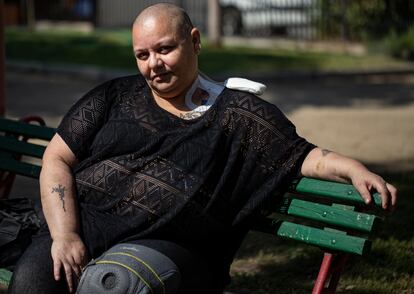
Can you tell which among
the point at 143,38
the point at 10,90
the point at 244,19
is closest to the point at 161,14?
the point at 143,38

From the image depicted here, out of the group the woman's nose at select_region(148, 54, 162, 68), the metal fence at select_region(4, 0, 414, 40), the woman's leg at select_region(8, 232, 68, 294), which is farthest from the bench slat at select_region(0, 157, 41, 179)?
the metal fence at select_region(4, 0, 414, 40)

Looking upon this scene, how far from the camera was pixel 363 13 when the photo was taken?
18125mm

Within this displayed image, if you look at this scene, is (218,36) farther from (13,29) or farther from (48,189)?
(48,189)

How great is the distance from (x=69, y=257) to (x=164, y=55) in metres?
0.78

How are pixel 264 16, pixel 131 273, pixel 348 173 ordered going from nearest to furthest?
pixel 131 273
pixel 348 173
pixel 264 16

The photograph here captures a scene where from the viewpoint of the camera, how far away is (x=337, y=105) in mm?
11016

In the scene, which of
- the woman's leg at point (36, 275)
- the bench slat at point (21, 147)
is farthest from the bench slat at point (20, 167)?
the woman's leg at point (36, 275)

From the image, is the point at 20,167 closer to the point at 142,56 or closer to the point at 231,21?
the point at 142,56

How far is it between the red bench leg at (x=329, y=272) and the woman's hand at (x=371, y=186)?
0.25 m

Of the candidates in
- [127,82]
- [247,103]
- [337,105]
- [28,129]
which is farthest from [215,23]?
[247,103]

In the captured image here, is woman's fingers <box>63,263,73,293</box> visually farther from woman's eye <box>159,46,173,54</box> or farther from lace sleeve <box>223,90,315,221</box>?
woman's eye <box>159,46,173,54</box>

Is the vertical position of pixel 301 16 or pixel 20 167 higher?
pixel 20 167

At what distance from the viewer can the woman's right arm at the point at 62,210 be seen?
2998 millimetres

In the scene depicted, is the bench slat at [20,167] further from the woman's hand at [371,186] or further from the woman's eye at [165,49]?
the woman's hand at [371,186]
